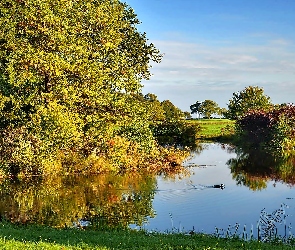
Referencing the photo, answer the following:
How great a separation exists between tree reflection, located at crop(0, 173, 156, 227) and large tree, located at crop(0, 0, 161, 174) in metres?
3.46

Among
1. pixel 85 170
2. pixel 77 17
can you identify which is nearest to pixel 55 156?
pixel 85 170

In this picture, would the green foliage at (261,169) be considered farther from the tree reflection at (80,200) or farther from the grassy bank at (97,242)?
the grassy bank at (97,242)

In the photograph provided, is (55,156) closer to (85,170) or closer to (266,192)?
(85,170)

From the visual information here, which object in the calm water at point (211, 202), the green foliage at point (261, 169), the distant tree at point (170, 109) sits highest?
the distant tree at point (170, 109)

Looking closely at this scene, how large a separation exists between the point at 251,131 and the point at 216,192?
144ft

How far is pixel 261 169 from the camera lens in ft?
137

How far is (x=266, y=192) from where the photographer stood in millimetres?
30734

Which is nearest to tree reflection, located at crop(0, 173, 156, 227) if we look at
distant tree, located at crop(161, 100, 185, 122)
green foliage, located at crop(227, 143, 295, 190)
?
green foliage, located at crop(227, 143, 295, 190)

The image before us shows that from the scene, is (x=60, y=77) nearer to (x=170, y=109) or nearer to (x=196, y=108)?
(x=170, y=109)

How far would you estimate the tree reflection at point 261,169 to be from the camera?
35344 millimetres

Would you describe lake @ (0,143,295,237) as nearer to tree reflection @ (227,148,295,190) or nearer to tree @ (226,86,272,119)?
tree reflection @ (227,148,295,190)

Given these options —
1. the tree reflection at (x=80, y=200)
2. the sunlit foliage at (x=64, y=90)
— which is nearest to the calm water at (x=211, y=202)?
the tree reflection at (x=80, y=200)

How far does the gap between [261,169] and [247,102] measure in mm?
62442

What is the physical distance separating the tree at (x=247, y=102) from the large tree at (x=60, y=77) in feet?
217
